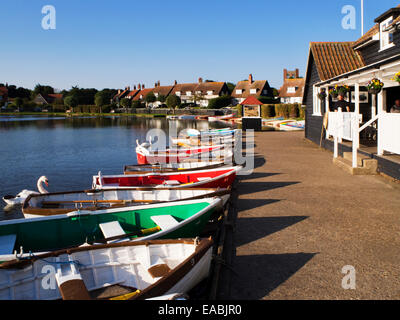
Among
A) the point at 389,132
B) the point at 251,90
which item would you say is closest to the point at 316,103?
the point at 389,132

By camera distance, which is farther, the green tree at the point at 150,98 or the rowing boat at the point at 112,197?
the green tree at the point at 150,98

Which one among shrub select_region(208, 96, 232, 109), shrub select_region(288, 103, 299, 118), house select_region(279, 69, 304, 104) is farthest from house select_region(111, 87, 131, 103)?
shrub select_region(288, 103, 299, 118)

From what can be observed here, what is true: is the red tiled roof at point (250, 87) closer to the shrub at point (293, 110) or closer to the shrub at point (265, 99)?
the shrub at point (265, 99)

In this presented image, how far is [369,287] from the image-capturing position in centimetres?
534

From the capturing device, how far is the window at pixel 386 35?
1617 cm

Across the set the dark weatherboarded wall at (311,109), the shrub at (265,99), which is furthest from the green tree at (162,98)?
the dark weatherboarded wall at (311,109)

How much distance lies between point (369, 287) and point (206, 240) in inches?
92.6

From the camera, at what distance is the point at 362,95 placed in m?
20.4

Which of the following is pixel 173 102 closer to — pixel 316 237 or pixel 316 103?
pixel 316 103

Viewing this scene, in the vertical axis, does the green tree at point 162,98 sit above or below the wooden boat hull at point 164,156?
above

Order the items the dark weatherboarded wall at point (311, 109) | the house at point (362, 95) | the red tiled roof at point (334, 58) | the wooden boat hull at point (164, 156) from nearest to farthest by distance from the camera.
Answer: the house at point (362, 95), the wooden boat hull at point (164, 156), the red tiled roof at point (334, 58), the dark weatherboarded wall at point (311, 109)

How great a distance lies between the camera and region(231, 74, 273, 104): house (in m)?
97.9

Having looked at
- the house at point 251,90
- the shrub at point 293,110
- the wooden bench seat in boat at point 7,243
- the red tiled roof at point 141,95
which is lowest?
the wooden bench seat in boat at point 7,243

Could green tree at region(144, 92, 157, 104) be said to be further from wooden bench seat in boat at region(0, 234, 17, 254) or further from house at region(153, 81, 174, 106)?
wooden bench seat in boat at region(0, 234, 17, 254)
